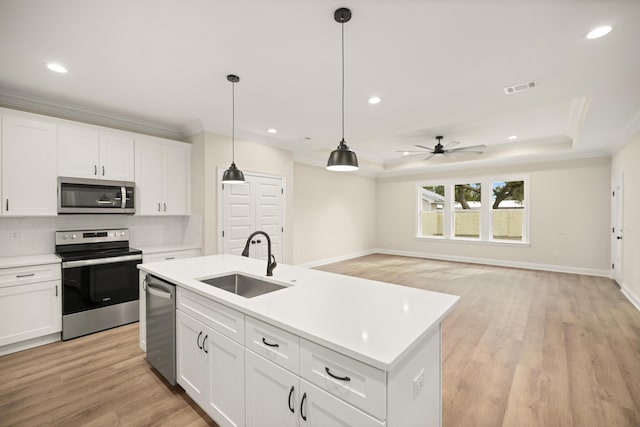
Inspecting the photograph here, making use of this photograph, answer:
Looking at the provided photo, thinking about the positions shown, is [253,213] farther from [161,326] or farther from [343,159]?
[343,159]

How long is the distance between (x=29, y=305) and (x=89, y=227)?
3.66ft

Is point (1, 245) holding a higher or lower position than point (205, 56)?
lower

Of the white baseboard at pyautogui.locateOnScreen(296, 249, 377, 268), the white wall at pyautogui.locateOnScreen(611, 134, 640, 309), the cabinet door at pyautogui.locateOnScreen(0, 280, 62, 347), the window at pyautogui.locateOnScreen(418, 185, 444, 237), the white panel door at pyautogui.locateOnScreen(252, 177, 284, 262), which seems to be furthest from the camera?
the window at pyautogui.locateOnScreen(418, 185, 444, 237)

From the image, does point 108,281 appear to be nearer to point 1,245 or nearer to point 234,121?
point 1,245

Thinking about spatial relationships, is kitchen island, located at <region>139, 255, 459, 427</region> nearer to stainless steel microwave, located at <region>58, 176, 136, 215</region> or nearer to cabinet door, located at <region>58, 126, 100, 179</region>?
stainless steel microwave, located at <region>58, 176, 136, 215</region>

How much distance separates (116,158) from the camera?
3.69 meters

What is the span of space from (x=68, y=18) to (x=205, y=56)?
0.92 metres

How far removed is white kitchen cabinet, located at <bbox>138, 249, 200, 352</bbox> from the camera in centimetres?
262

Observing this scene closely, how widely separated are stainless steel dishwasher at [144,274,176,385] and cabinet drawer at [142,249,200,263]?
1.35 meters

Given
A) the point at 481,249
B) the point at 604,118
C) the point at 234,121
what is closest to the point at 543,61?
the point at 604,118

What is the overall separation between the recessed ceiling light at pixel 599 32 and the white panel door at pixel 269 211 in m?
4.26

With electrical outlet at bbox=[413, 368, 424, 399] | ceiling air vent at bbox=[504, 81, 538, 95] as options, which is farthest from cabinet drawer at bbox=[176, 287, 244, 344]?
ceiling air vent at bbox=[504, 81, 538, 95]

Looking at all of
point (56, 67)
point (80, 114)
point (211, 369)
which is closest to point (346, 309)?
point (211, 369)

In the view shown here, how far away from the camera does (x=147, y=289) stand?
2.49m
